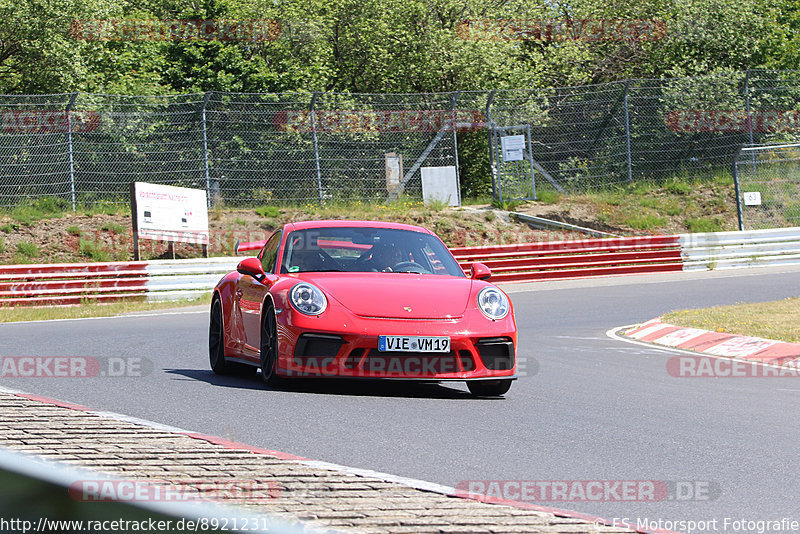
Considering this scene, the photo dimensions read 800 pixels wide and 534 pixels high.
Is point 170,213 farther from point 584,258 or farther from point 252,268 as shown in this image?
point 252,268

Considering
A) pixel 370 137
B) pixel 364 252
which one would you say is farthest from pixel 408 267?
pixel 370 137

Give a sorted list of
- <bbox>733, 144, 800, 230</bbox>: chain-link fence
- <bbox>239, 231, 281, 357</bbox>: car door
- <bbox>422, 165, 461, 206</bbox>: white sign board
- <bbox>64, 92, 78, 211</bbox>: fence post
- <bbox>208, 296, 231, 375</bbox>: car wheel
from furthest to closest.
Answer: <bbox>422, 165, 461, 206</bbox>: white sign board
<bbox>733, 144, 800, 230</bbox>: chain-link fence
<bbox>64, 92, 78, 211</bbox>: fence post
<bbox>208, 296, 231, 375</bbox>: car wheel
<bbox>239, 231, 281, 357</bbox>: car door

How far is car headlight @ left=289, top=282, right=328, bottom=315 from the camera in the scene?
7566mm

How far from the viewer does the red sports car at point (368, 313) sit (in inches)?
294

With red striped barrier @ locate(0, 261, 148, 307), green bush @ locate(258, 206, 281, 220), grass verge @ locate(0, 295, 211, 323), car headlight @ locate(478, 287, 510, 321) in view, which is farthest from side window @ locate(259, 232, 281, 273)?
green bush @ locate(258, 206, 281, 220)

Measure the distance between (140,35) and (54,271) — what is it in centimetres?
1462

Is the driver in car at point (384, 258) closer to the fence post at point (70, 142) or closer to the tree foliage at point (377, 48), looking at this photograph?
the fence post at point (70, 142)

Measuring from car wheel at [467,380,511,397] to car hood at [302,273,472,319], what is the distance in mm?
607

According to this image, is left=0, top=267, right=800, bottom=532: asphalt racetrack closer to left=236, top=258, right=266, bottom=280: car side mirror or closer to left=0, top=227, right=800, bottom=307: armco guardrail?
left=236, top=258, right=266, bottom=280: car side mirror

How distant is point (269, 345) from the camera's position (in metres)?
7.91

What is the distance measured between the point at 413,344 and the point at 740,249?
1841 cm

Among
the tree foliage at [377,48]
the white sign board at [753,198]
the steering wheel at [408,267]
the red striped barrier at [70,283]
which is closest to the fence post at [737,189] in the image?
the white sign board at [753,198]

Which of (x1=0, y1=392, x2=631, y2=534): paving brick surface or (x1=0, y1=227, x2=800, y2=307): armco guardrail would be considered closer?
(x1=0, y1=392, x2=631, y2=534): paving brick surface

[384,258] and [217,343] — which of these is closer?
[384,258]
